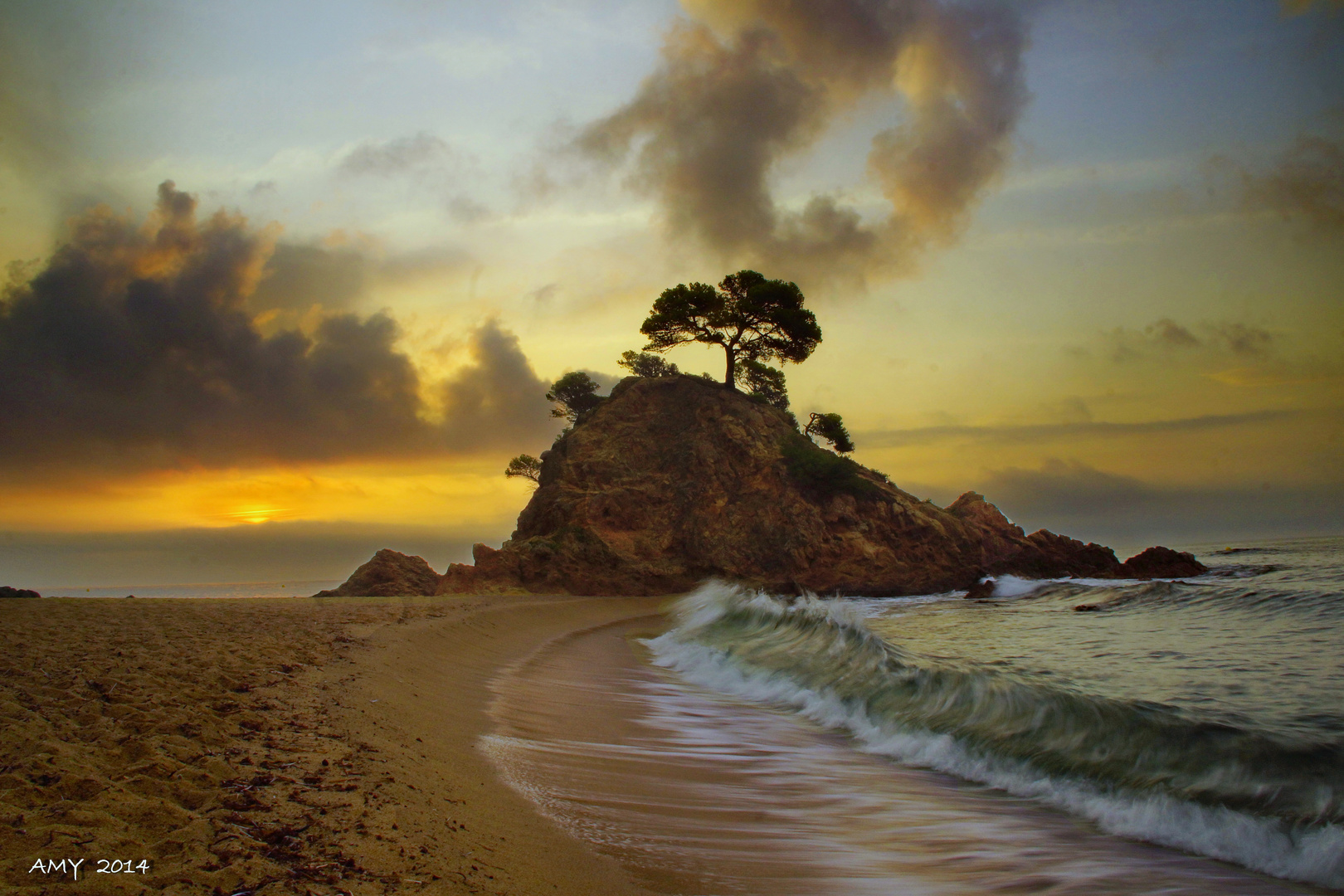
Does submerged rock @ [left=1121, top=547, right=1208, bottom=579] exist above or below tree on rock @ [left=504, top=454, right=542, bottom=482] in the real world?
below

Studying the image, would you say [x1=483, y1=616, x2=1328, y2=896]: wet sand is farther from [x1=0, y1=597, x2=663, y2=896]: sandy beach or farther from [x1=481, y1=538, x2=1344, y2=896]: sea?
[x1=0, y1=597, x2=663, y2=896]: sandy beach

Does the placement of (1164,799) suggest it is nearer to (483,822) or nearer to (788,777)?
(788,777)

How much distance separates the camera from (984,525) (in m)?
36.6

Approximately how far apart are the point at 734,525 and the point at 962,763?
27.4 metres

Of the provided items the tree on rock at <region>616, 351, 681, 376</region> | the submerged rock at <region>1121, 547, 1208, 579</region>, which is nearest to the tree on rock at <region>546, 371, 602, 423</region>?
the tree on rock at <region>616, 351, 681, 376</region>

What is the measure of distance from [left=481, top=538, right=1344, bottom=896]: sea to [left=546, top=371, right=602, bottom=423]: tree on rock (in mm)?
33356

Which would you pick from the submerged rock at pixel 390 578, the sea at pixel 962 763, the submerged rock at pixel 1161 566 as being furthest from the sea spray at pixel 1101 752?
the submerged rock at pixel 1161 566

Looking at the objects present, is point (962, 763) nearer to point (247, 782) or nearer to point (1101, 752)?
point (1101, 752)

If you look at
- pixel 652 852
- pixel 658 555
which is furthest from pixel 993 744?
pixel 658 555

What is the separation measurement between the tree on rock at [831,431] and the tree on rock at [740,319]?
185 inches

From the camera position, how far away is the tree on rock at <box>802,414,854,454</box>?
42.3 metres

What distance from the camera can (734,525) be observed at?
33500mm

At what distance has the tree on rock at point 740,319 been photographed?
1522 inches

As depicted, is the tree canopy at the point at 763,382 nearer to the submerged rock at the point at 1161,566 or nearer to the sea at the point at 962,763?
the submerged rock at the point at 1161,566
